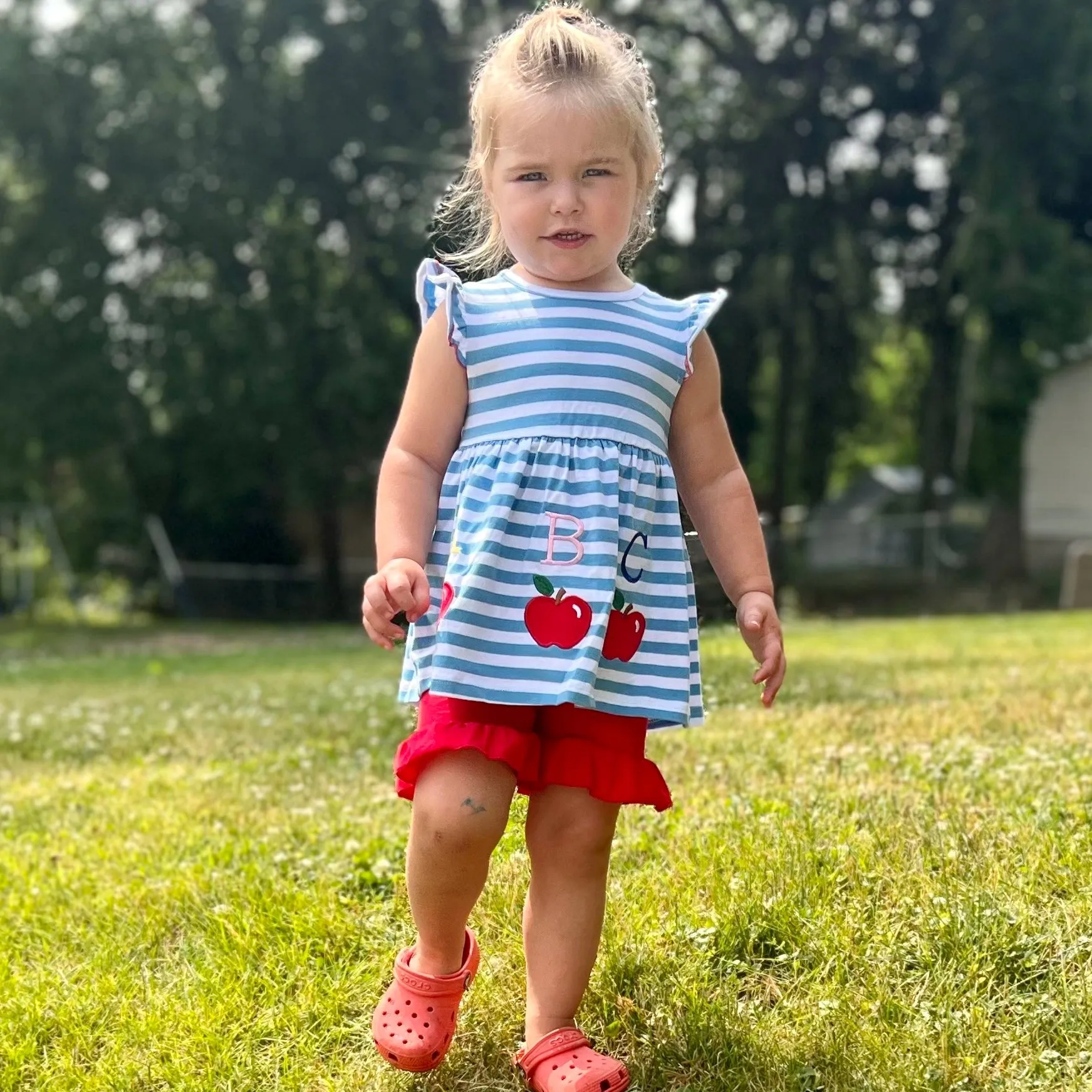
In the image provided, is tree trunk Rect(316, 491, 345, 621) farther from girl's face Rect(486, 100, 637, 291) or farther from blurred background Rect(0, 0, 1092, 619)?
girl's face Rect(486, 100, 637, 291)

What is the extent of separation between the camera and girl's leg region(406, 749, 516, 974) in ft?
7.47

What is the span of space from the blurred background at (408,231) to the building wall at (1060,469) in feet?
12.2

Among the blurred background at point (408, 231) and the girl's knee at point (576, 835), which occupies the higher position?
the blurred background at point (408, 231)

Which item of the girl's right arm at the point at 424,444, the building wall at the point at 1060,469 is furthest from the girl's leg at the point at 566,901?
the building wall at the point at 1060,469

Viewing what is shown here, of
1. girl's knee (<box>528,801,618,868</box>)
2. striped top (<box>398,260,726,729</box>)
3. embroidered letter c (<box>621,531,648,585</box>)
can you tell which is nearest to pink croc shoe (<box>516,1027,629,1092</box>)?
girl's knee (<box>528,801,618,868</box>)

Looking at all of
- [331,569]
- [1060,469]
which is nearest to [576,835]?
[331,569]

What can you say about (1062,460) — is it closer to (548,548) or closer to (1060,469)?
(1060,469)

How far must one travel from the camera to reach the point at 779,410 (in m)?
25.5

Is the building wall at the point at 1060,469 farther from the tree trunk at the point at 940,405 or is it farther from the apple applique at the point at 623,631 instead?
the apple applique at the point at 623,631

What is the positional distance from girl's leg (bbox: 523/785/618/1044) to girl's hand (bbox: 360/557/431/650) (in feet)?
1.37

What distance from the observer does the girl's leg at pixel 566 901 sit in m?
2.36

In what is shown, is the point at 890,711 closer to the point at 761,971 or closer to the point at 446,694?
the point at 761,971

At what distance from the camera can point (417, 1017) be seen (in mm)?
2332

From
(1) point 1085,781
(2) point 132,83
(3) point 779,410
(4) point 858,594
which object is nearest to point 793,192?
(3) point 779,410
